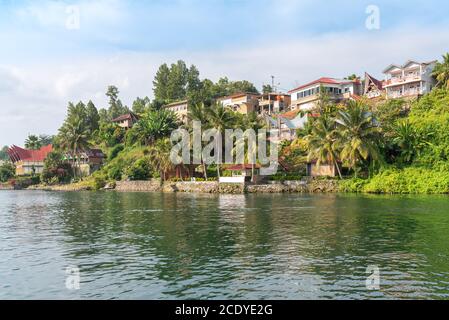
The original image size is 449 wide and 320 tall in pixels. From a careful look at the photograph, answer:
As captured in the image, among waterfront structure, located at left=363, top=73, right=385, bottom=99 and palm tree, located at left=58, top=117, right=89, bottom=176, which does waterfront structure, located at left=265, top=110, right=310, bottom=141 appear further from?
A: palm tree, located at left=58, top=117, right=89, bottom=176

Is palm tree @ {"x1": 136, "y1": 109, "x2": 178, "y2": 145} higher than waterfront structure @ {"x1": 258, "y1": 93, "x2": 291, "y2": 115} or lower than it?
lower

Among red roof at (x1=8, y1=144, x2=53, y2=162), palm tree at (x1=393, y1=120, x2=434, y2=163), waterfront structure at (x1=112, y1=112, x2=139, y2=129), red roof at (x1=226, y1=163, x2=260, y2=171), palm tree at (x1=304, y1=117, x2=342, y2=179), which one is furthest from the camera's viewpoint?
waterfront structure at (x1=112, y1=112, x2=139, y2=129)

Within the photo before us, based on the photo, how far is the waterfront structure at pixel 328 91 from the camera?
106062 mm

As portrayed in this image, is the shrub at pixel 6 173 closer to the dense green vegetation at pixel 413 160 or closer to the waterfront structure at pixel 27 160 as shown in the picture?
the waterfront structure at pixel 27 160

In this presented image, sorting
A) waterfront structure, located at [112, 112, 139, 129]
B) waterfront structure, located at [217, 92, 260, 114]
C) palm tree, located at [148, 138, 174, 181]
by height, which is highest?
waterfront structure, located at [217, 92, 260, 114]

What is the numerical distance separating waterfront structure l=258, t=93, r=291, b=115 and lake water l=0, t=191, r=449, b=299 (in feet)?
271

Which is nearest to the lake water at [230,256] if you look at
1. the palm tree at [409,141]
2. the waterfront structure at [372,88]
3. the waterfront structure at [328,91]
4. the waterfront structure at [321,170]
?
the palm tree at [409,141]

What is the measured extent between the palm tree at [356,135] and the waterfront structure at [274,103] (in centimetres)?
5055

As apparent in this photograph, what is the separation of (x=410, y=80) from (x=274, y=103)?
129ft

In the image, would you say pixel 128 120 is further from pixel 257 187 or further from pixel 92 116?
pixel 257 187

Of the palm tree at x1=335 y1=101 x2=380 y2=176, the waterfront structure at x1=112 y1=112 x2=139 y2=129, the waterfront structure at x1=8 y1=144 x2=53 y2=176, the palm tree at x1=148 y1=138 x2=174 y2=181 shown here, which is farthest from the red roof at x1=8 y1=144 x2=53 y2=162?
the palm tree at x1=335 y1=101 x2=380 y2=176

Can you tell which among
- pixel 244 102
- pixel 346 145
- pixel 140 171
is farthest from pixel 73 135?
pixel 346 145

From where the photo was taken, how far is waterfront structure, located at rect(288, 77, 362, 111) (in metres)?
106

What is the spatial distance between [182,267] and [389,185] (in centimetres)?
5353
